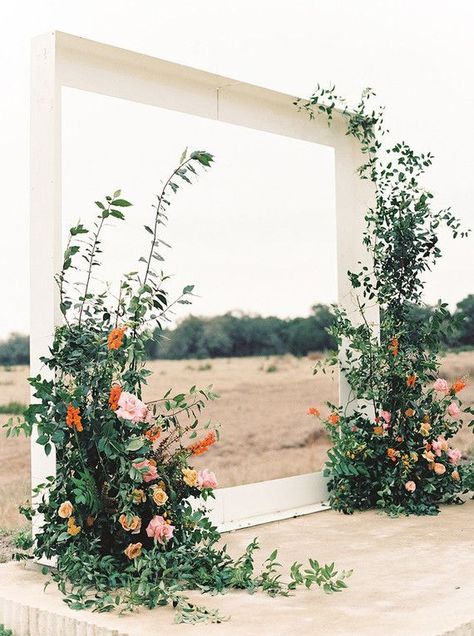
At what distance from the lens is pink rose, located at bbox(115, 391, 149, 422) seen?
128 inches

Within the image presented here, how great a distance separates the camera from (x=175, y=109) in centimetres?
441

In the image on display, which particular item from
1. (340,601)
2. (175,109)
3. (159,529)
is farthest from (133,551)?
(175,109)

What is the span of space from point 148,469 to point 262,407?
587cm

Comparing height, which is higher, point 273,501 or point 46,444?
point 46,444

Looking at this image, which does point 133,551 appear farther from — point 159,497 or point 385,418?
point 385,418

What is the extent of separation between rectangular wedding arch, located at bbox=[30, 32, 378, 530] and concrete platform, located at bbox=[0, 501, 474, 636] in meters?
0.53

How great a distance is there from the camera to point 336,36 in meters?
7.73

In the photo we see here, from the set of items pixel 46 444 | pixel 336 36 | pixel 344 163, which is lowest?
pixel 46 444

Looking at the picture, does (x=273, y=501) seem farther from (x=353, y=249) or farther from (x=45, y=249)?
(x=45, y=249)

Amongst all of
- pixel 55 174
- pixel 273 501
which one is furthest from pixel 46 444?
pixel 273 501

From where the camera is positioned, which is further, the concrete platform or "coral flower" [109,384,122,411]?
"coral flower" [109,384,122,411]

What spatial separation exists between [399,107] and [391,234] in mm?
3287

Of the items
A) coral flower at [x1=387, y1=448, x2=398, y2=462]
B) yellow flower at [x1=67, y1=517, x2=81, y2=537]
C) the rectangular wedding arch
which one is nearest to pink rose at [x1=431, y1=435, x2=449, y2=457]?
coral flower at [x1=387, y1=448, x2=398, y2=462]

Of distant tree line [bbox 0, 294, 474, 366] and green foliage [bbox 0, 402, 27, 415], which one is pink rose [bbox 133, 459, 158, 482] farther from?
distant tree line [bbox 0, 294, 474, 366]
